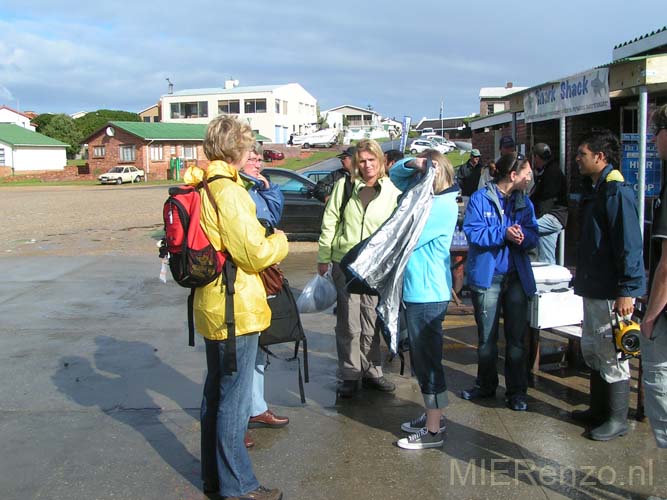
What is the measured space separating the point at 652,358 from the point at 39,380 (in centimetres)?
461

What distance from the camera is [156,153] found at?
5469 cm

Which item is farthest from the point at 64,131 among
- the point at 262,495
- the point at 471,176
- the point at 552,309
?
the point at 262,495

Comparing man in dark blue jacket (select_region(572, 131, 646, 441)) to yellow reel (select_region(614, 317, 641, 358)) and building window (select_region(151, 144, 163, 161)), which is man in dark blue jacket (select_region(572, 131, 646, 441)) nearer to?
yellow reel (select_region(614, 317, 641, 358))

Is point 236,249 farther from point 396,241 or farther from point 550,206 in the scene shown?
point 550,206

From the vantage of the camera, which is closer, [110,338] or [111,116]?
[110,338]

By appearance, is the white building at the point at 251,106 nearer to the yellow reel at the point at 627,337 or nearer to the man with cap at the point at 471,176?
the man with cap at the point at 471,176

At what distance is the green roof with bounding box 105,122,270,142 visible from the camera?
54.0m

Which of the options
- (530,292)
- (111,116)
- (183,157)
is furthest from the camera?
(111,116)

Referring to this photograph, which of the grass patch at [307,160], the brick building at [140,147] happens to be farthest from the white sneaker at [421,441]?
the brick building at [140,147]

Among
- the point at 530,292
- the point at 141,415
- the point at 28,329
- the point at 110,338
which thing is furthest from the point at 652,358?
the point at 28,329

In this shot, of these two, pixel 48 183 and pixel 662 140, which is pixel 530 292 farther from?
pixel 48 183

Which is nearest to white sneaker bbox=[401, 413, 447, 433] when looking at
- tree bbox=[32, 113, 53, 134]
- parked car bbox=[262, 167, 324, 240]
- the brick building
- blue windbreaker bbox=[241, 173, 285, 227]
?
blue windbreaker bbox=[241, 173, 285, 227]

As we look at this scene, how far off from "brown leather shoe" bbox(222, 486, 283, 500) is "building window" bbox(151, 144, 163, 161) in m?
53.5

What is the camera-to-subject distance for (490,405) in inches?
193
